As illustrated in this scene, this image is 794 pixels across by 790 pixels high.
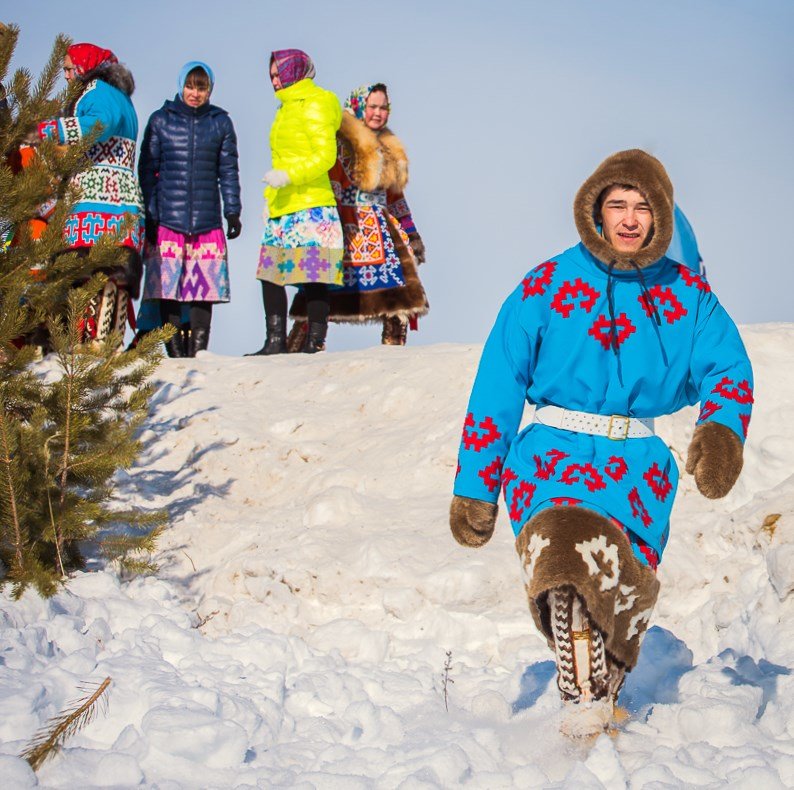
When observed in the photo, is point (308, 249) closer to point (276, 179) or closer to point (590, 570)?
point (276, 179)

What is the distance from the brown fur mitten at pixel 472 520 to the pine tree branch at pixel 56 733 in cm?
116

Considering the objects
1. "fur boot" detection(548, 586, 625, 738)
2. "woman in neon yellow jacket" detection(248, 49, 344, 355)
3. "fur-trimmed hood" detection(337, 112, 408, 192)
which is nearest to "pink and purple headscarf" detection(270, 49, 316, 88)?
"woman in neon yellow jacket" detection(248, 49, 344, 355)

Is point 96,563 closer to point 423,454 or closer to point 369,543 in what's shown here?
point 369,543

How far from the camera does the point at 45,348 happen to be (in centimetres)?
841

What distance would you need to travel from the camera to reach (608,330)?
142 inches

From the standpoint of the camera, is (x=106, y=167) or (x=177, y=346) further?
(x=177, y=346)

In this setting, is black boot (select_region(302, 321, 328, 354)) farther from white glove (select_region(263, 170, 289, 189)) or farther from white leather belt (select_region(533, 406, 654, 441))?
white leather belt (select_region(533, 406, 654, 441))

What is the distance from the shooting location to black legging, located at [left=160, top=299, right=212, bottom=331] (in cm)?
929

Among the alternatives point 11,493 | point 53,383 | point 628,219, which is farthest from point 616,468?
point 53,383

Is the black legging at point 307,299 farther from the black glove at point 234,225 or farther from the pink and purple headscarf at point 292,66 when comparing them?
the pink and purple headscarf at point 292,66

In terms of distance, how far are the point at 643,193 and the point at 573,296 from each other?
402 millimetres

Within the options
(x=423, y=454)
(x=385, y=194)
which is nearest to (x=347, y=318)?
(x=385, y=194)

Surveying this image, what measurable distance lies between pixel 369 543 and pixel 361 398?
2173 mm

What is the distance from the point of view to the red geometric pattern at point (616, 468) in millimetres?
3547
